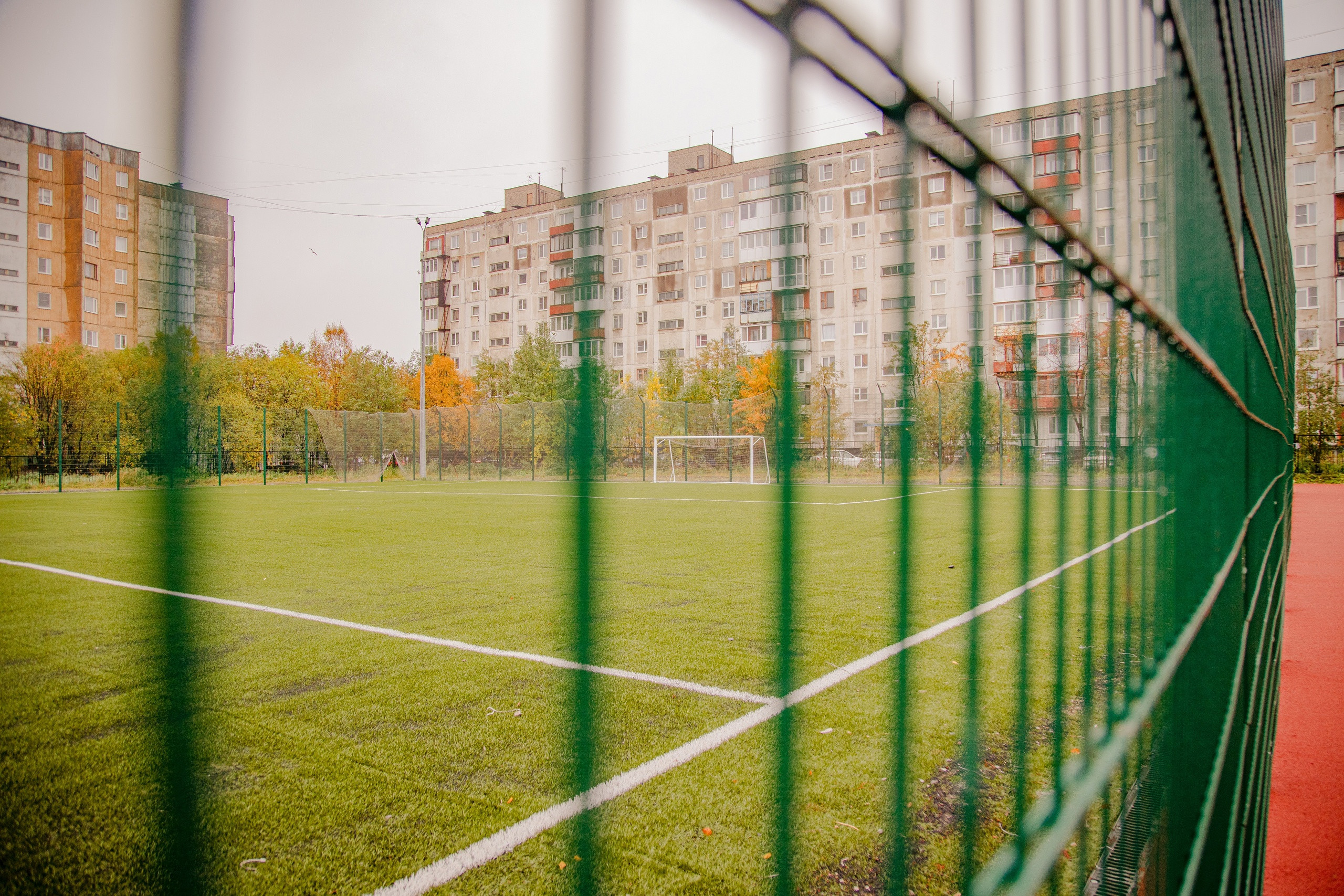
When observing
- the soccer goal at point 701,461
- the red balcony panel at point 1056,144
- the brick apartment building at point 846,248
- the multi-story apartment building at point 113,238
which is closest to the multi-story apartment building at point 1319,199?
the soccer goal at point 701,461

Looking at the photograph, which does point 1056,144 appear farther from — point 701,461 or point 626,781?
point 701,461

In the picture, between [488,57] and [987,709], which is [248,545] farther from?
[488,57]

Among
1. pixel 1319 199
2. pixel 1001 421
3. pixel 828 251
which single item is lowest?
pixel 1001 421

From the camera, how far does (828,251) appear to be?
0.67 meters

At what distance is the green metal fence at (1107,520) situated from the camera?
0.52m

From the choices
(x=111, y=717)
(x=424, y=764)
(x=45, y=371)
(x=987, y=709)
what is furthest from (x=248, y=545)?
(x=45, y=371)

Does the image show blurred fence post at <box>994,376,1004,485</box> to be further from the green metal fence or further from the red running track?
the red running track

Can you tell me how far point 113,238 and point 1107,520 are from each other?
5.06ft

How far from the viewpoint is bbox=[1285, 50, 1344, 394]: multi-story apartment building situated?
3042 cm

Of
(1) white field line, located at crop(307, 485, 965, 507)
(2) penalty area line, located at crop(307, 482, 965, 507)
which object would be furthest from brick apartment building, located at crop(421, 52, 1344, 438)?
(2) penalty area line, located at crop(307, 482, 965, 507)

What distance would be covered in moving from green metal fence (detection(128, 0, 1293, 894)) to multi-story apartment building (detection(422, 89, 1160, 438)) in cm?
3

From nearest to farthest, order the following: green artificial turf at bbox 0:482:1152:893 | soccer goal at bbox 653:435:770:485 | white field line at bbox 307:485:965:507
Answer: green artificial turf at bbox 0:482:1152:893 < white field line at bbox 307:485:965:507 < soccer goal at bbox 653:435:770:485

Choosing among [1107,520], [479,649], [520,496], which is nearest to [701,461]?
[520,496]

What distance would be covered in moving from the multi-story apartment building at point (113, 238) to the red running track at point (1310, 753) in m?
2.47
